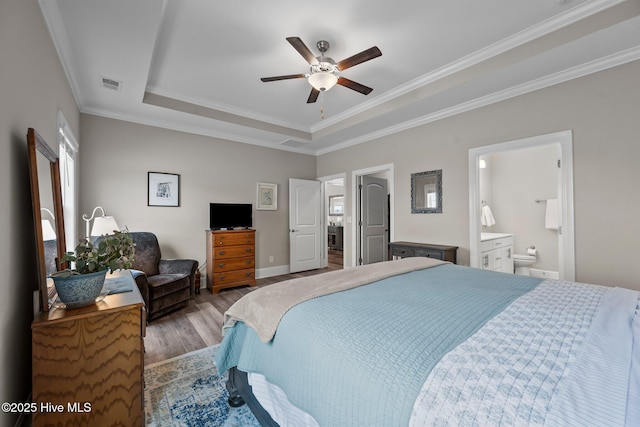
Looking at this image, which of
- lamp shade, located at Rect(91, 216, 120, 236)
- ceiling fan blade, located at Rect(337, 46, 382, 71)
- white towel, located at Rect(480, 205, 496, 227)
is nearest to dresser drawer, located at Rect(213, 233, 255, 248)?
lamp shade, located at Rect(91, 216, 120, 236)

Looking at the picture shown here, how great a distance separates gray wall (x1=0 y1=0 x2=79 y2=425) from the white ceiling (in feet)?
1.60

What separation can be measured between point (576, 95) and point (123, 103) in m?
5.00

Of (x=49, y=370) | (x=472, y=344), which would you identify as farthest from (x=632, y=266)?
(x=49, y=370)

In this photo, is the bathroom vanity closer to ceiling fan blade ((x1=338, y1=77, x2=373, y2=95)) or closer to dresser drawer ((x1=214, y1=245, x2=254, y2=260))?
ceiling fan blade ((x1=338, y1=77, x2=373, y2=95))

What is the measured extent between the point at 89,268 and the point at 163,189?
113 inches

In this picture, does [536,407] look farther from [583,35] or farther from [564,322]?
[583,35]

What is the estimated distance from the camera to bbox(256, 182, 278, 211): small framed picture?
500 cm

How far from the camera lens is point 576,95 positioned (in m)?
2.60

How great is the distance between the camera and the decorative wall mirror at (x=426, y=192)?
3715 millimetres

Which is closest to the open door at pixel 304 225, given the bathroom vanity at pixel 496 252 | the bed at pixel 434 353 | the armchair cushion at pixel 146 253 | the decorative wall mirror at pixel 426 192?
the decorative wall mirror at pixel 426 192

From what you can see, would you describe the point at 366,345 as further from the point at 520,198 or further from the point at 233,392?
the point at 520,198

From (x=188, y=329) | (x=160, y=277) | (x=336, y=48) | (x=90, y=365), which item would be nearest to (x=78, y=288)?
(x=90, y=365)

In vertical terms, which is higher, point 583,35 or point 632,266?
point 583,35

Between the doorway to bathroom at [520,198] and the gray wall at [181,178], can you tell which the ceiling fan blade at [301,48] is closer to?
the doorway to bathroom at [520,198]
